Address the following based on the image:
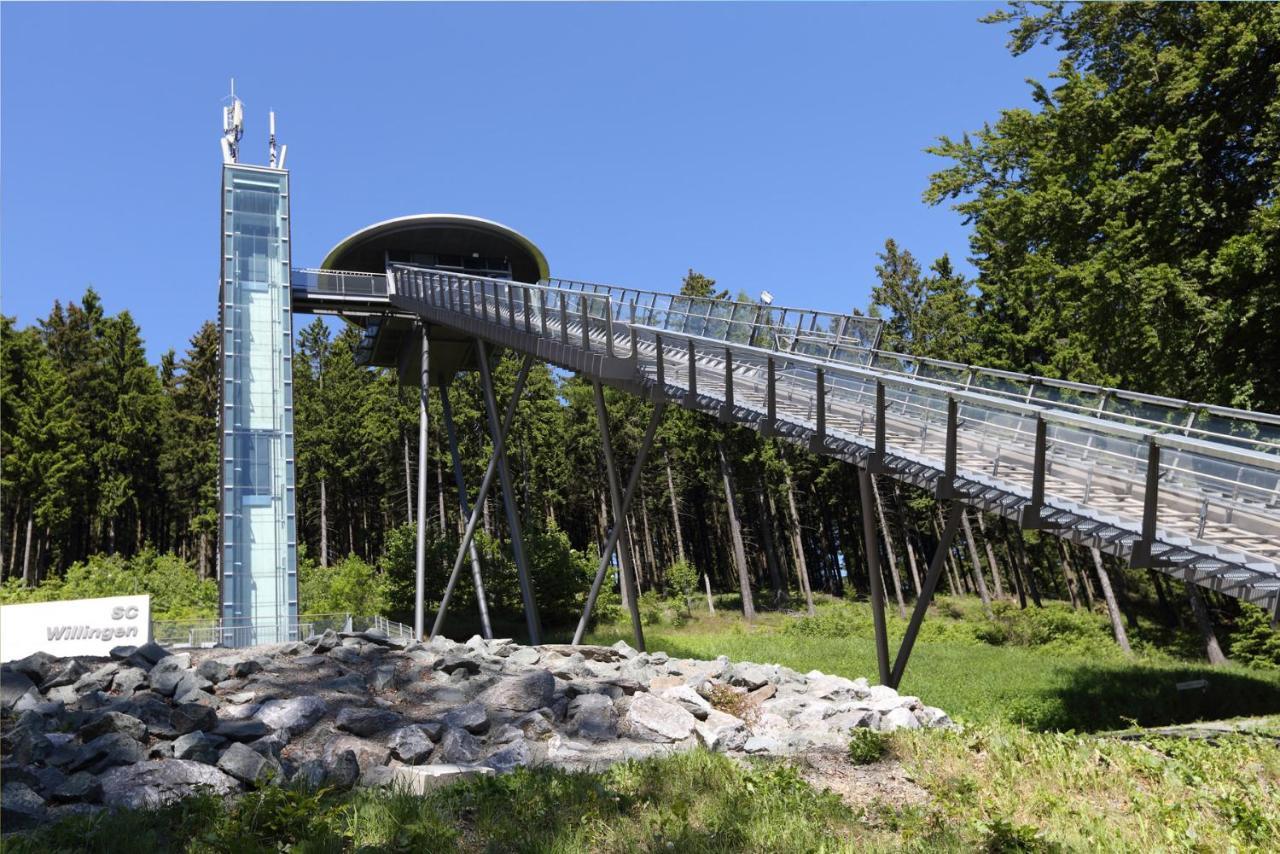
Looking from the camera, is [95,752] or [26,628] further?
[26,628]

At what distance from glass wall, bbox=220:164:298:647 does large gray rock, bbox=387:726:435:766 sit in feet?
49.2

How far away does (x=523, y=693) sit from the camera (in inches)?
538

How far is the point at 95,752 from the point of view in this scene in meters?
10.4

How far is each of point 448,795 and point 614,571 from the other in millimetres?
38122

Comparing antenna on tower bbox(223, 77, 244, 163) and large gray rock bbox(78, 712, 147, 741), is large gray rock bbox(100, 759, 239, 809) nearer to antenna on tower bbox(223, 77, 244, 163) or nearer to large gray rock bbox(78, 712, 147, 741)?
large gray rock bbox(78, 712, 147, 741)

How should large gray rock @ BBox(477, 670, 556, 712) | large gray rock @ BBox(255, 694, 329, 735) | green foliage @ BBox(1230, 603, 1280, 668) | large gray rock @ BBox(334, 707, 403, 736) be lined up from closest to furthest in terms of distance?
large gray rock @ BBox(334, 707, 403, 736) → large gray rock @ BBox(255, 694, 329, 735) → large gray rock @ BBox(477, 670, 556, 712) → green foliage @ BBox(1230, 603, 1280, 668)

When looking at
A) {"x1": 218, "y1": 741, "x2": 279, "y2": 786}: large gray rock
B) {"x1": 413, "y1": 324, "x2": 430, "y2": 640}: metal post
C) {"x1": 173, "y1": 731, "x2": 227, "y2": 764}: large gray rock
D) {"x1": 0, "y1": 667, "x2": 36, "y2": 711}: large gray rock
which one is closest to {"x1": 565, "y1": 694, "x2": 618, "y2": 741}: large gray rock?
{"x1": 218, "y1": 741, "x2": 279, "y2": 786}: large gray rock

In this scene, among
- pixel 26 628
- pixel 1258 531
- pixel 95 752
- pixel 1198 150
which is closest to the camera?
pixel 1258 531

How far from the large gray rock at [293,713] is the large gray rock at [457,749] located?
1.95 metres

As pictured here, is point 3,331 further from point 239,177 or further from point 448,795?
point 448,795

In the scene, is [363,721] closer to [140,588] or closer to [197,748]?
[197,748]

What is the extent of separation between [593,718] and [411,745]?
2.49 meters

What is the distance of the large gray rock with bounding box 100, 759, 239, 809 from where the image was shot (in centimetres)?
907

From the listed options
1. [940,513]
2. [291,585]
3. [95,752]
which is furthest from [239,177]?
[940,513]
